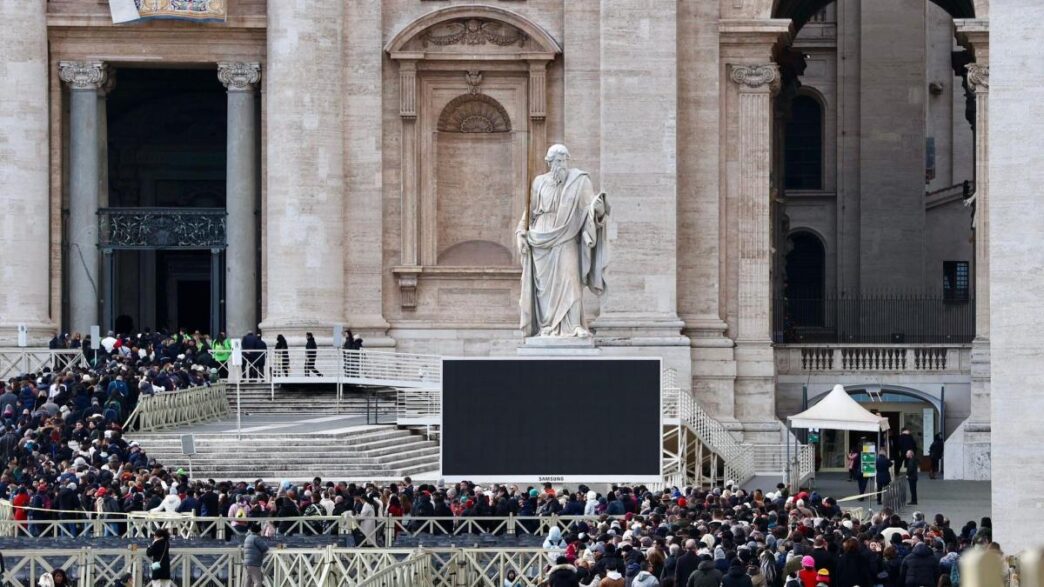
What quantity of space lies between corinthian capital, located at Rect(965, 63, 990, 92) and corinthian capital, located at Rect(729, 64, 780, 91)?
4265 mm

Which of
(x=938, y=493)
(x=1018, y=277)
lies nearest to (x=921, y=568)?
(x=1018, y=277)

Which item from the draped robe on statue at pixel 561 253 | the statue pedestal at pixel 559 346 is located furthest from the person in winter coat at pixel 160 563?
the draped robe on statue at pixel 561 253

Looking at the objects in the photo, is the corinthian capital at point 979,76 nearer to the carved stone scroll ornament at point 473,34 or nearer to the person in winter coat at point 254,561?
the carved stone scroll ornament at point 473,34

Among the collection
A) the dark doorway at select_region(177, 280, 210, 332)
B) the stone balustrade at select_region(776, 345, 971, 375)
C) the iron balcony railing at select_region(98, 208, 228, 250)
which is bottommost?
the stone balustrade at select_region(776, 345, 971, 375)

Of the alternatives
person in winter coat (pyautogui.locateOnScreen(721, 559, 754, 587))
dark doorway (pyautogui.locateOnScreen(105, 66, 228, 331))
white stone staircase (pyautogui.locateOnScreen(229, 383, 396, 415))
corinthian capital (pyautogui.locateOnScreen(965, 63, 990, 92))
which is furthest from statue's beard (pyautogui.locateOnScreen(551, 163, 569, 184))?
dark doorway (pyautogui.locateOnScreen(105, 66, 228, 331))

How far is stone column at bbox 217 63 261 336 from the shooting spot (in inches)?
1956

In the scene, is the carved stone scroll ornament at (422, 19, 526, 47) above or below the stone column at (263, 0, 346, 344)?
above

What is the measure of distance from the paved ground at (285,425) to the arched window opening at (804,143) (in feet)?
97.6

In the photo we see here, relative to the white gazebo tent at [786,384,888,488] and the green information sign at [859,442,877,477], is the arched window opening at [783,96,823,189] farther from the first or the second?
the white gazebo tent at [786,384,888,488]

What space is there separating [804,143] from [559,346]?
38.3 m

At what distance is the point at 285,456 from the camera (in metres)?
38.5

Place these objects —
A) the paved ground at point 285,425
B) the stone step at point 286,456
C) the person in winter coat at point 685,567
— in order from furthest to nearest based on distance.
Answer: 1. the paved ground at point 285,425
2. the stone step at point 286,456
3. the person in winter coat at point 685,567

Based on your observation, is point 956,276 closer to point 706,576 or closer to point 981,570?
point 706,576

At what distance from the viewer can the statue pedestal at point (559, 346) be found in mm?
33781
